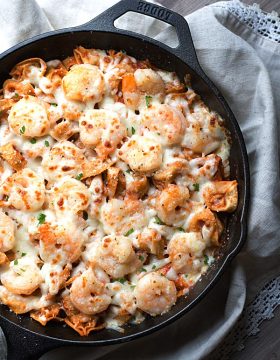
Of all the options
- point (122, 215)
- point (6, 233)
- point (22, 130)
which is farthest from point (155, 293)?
point (22, 130)

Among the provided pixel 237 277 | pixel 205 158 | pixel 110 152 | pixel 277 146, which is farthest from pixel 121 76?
pixel 237 277

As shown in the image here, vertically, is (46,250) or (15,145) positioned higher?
(15,145)

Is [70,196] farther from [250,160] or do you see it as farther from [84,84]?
[250,160]

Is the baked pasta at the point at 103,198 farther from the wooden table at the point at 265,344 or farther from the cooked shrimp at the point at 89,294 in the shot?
the wooden table at the point at 265,344

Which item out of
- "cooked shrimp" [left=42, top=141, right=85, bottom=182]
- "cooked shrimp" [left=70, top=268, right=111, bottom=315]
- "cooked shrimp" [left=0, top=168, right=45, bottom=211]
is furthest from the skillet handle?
"cooked shrimp" [left=70, top=268, right=111, bottom=315]

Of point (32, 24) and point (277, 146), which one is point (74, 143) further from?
point (277, 146)

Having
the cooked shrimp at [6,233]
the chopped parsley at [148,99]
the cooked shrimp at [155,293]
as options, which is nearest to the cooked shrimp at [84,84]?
the chopped parsley at [148,99]
